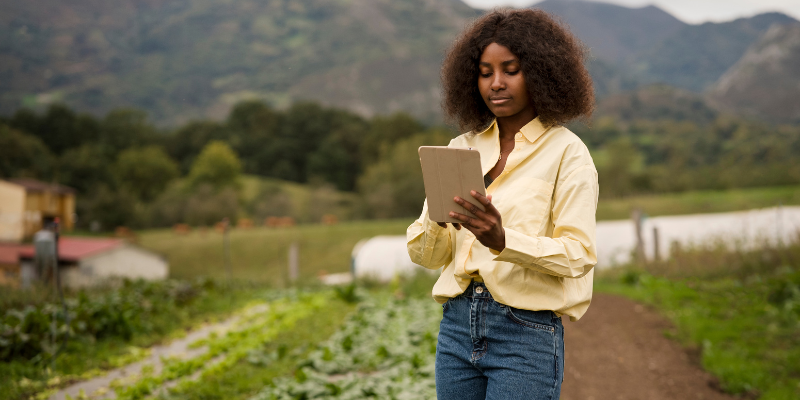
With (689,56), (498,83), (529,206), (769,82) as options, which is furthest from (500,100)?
(689,56)

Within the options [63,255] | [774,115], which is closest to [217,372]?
[63,255]

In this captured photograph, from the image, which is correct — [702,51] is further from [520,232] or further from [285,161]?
[520,232]

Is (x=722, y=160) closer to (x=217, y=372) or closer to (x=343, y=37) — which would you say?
(x=217, y=372)

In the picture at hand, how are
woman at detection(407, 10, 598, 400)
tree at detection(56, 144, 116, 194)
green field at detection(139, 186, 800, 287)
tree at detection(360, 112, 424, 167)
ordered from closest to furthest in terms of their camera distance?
woman at detection(407, 10, 598, 400) → green field at detection(139, 186, 800, 287) → tree at detection(56, 144, 116, 194) → tree at detection(360, 112, 424, 167)

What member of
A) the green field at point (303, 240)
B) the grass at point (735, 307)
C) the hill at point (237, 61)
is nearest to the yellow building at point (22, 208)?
the green field at point (303, 240)

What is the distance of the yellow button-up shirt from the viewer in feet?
5.19

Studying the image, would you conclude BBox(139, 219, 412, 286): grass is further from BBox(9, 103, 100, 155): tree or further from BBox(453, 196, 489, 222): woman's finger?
BBox(453, 196, 489, 222): woman's finger

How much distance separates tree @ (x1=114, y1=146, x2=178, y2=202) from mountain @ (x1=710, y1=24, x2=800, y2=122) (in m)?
81.2

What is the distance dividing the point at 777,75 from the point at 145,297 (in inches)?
4238

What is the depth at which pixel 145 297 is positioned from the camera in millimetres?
9242

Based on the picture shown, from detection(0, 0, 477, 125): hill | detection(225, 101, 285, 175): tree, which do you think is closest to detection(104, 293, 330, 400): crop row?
detection(225, 101, 285, 175): tree

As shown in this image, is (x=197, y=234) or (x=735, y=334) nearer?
(x=735, y=334)

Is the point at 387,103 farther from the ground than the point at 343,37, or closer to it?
closer to it

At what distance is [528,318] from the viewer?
1.71 m
